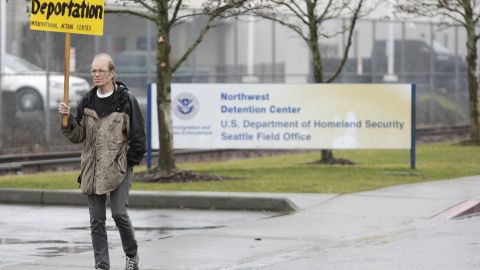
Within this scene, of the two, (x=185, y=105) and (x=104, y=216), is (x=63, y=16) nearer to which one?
(x=104, y=216)

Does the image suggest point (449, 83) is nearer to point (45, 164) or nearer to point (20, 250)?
point (45, 164)

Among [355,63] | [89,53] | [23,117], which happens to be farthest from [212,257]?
[355,63]

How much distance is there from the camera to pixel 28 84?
85.8 feet

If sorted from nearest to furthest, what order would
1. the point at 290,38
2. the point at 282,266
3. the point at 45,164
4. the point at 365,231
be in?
1. the point at 282,266
2. the point at 365,231
3. the point at 45,164
4. the point at 290,38

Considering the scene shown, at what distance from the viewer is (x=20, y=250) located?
1118cm

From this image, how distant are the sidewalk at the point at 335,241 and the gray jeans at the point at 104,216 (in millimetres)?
768

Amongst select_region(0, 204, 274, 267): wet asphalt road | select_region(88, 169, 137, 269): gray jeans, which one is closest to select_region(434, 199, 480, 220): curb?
select_region(0, 204, 274, 267): wet asphalt road

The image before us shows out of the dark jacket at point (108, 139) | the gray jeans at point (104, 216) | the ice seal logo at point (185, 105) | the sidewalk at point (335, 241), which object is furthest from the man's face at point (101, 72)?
the ice seal logo at point (185, 105)

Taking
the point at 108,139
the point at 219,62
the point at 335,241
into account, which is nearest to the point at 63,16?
the point at 108,139

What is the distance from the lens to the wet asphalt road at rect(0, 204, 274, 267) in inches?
444

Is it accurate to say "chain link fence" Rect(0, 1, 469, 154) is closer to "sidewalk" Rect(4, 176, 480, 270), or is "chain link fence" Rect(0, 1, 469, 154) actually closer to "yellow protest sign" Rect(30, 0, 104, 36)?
"sidewalk" Rect(4, 176, 480, 270)

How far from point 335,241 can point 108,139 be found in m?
3.26

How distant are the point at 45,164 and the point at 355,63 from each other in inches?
640

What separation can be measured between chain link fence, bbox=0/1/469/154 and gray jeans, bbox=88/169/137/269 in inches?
637
